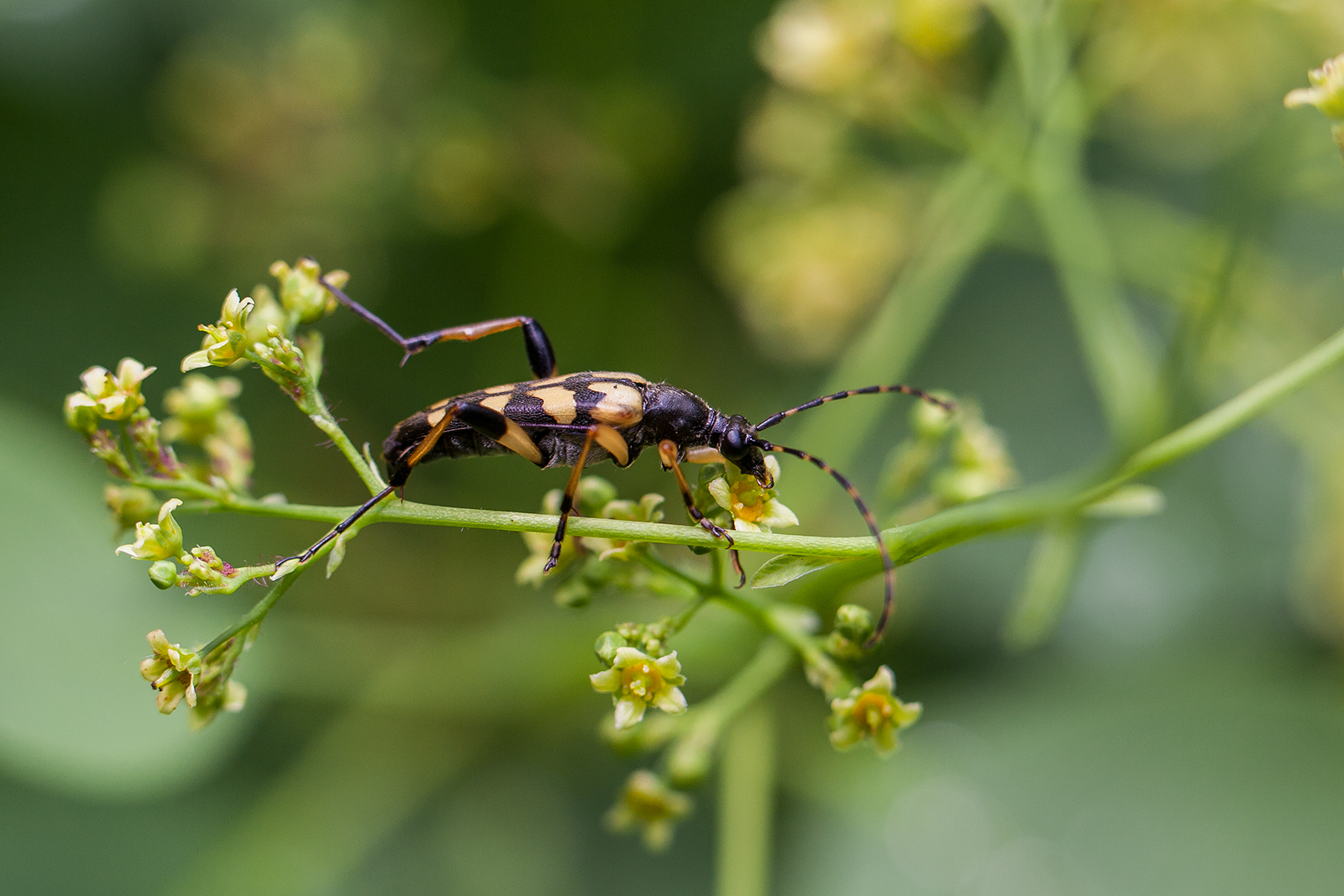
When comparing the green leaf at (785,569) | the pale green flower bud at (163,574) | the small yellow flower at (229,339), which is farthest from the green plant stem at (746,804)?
the small yellow flower at (229,339)

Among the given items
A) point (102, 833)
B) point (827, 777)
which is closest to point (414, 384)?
point (102, 833)

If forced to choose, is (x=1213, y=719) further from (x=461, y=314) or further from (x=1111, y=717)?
(x=461, y=314)

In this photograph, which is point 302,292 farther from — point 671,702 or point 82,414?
point 671,702

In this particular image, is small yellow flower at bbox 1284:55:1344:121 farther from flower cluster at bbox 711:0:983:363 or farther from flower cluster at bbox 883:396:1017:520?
flower cluster at bbox 711:0:983:363

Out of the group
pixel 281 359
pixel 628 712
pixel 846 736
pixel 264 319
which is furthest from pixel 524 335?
pixel 846 736

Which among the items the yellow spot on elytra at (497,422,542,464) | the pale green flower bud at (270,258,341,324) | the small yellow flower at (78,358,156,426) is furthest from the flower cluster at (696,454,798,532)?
the small yellow flower at (78,358,156,426)
